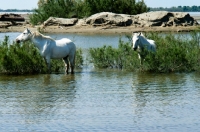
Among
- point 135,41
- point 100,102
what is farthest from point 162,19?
point 100,102

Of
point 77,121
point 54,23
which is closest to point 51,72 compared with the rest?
point 77,121

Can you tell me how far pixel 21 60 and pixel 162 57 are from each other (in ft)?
14.9

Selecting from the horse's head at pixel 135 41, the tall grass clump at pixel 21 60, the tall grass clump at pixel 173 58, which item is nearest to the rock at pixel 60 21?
the tall grass clump at pixel 173 58

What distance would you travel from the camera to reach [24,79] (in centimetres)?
1947

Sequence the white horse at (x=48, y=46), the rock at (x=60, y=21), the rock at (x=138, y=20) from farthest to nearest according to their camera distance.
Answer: the rock at (x=60, y=21)
the rock at (x=138, y=20)
the white horse at (x=48, y=46)

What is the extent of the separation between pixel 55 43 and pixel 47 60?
66 centimetres

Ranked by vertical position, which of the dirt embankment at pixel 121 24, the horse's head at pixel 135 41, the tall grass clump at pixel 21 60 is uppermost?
the horse's head at pixel 135 41

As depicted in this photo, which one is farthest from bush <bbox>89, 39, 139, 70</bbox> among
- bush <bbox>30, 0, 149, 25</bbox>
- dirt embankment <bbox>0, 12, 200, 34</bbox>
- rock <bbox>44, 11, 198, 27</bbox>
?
bush <bbox>30, 0, 149, 25</bbox>

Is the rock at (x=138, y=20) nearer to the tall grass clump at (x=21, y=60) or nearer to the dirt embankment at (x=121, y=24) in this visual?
the dirt embankment at (x=121, y=24)

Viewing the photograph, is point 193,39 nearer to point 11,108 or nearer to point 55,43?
point 55,43

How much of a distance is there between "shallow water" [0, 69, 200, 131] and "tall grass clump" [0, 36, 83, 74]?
1.62 feet

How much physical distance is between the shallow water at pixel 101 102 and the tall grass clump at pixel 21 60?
0.49m

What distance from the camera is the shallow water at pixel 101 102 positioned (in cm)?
1253

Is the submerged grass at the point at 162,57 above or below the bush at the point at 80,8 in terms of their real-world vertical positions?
below
